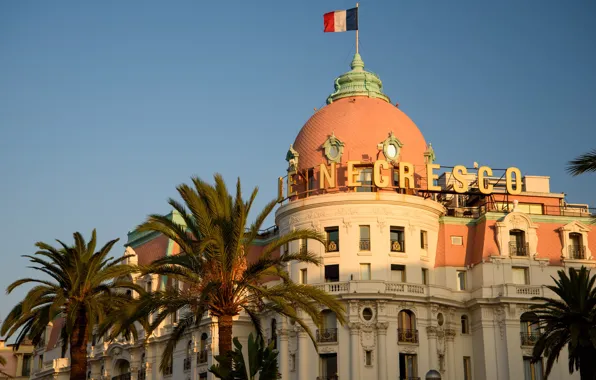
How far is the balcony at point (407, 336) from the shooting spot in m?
70.6

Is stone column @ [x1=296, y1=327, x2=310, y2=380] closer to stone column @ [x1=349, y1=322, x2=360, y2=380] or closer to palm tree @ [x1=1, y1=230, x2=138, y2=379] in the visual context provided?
stone column @ [x1=349, y1=322, x2=360, y2=380]

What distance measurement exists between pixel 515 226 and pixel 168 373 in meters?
30.6

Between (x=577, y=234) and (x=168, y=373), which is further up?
(x=577, y=234)

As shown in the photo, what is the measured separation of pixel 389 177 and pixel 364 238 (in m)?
4.65

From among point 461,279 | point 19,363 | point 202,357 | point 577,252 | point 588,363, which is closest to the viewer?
point 588,363

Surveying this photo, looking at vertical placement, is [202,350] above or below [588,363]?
above

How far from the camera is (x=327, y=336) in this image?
232 feet

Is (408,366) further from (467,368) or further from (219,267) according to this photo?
(219,267)

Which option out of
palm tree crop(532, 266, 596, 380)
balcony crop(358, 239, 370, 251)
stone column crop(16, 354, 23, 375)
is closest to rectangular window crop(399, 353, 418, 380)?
balcony crop(358, 239, 370, 251)

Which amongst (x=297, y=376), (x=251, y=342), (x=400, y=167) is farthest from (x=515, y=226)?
(x=251, y=342)

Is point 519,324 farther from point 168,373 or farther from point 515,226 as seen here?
point 168,373

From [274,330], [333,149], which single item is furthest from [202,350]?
[333,149]

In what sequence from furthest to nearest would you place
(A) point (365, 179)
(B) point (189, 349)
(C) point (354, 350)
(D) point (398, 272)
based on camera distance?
(B) point (189, 349) < (A) point (365, 179) < (D) point (398, 272) < (C) point (354, 350)

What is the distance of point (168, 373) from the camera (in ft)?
278
